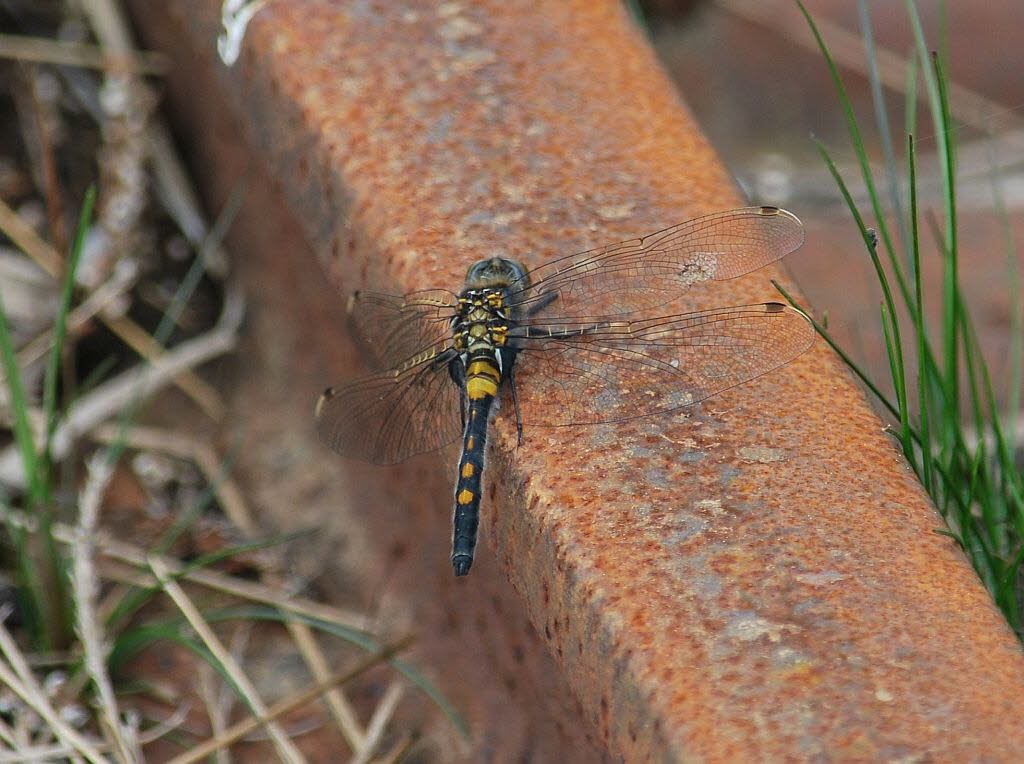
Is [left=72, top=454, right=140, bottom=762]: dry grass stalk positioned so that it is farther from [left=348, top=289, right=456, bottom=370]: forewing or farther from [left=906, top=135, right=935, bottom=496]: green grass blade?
[left=906, top=135, right=935, bottom=496]: green grass blade

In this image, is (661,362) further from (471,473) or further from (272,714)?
(272,714)

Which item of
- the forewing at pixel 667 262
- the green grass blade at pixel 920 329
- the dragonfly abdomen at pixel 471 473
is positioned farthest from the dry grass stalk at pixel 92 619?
the green grass blade at pixel 920 329

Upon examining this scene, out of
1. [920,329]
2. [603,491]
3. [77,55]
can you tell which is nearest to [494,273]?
[603,491]

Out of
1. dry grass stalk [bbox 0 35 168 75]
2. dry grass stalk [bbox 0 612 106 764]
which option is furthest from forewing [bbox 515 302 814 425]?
dry grass stalk [bbox 0 35 168 75]

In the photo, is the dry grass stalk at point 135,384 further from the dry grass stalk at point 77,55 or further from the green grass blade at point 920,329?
the green grass blade at point 920,329

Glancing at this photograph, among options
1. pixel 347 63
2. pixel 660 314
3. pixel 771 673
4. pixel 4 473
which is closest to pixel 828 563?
pixel 771 673
